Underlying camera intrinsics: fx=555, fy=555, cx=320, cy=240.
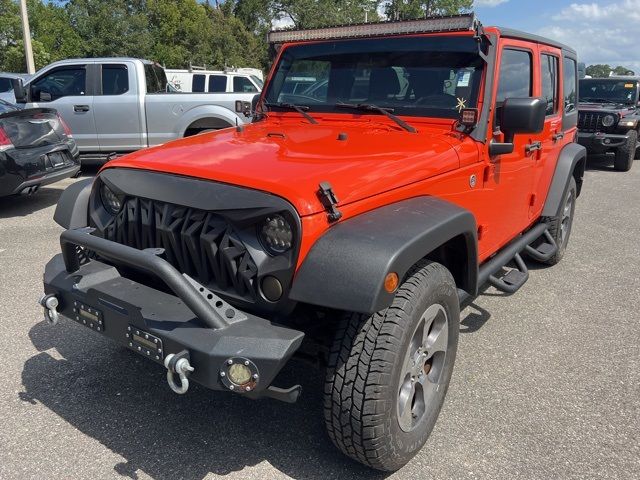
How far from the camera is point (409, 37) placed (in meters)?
3.48

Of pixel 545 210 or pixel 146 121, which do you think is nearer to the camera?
pixel 545 210

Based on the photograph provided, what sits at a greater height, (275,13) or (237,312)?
(275,13)

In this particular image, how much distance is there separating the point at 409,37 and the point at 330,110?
667mm

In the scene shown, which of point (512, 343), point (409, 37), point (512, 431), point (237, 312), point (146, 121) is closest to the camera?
point (237, 312)

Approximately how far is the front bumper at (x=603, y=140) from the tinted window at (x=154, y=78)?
8.44 meters

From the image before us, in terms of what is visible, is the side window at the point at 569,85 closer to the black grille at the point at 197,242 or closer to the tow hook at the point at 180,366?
the black grille at the point at 197,242

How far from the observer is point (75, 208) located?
2.96 meters

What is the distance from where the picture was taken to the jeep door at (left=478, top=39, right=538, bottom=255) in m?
3.42

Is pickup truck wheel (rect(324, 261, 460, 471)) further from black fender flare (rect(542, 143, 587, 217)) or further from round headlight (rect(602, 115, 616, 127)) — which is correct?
round headlight (rect(602, 115, 616, 127))

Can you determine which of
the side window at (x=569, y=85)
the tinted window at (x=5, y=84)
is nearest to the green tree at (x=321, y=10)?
the tinted window at (x=5, y=84)

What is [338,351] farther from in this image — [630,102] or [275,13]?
[275,13]

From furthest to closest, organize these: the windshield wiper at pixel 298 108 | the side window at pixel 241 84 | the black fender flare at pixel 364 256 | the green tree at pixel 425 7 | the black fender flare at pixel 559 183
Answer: the green tree at pixel 425 7
the side window at pixel 241 84
the black fender flare at pixel 559 183
the windshield wiper at pixel 298 108
the black fender flare at pixel 364 256

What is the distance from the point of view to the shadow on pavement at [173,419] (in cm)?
258

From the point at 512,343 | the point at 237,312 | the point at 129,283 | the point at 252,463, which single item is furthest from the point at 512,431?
the point at 129,283
